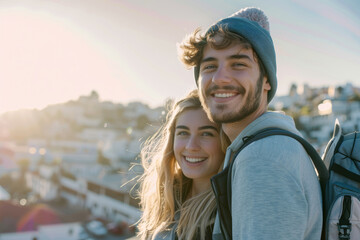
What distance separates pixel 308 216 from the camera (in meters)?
1.18

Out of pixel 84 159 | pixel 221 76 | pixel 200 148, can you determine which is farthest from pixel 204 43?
pixel 84 159

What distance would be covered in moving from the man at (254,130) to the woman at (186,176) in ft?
1.52

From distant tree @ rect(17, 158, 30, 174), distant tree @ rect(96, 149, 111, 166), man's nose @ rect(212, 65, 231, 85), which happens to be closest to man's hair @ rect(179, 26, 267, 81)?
man's nose @ rect(212, 65, 231, 85)

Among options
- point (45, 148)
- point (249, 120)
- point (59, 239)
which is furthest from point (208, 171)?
point (45, 148)

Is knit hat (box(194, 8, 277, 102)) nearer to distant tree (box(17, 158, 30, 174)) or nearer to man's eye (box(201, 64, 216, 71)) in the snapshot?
man's eye (box(201, 64, 216, 71))

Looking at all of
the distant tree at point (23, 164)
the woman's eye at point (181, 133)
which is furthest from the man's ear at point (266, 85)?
the distant tree at point (23, 164)

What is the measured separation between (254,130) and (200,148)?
0.88 meters

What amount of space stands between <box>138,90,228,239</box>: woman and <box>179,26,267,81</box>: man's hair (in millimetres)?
456

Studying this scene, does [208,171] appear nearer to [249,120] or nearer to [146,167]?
[249,120]

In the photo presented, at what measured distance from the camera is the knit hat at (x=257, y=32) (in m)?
1.62

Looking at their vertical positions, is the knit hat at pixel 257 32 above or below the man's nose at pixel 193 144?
above

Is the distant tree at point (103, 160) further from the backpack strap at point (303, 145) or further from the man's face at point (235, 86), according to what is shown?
the backpack strap at point (303, 145)

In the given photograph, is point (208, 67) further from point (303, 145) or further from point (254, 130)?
point (303, 145)

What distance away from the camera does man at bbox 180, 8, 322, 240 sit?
1081 mm
